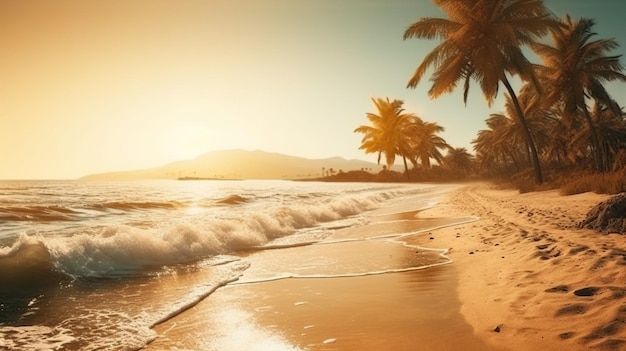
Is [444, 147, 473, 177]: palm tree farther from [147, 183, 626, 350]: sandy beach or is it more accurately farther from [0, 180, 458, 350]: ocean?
[147, 183, 626, 350]: sandy beach

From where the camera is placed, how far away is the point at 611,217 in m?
6.49

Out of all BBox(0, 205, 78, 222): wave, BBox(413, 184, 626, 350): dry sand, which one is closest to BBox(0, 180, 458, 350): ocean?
BBox(0, 205, 78, 222): wave

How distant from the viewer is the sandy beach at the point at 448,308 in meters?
3.21

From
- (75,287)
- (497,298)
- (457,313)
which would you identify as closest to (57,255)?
(75,287)

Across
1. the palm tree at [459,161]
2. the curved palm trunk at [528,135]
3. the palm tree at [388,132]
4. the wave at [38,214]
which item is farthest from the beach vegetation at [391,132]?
the wave at [38,214]

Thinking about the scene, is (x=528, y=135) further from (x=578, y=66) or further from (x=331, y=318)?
(x=331, y=318)

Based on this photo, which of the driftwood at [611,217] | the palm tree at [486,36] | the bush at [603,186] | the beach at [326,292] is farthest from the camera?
the palm tree at [486,36]

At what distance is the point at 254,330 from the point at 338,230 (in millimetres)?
8798

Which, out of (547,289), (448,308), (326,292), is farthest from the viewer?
(326,292)

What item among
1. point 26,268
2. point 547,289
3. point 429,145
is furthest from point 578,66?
point 429,145

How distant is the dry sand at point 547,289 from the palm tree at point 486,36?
16638 mm

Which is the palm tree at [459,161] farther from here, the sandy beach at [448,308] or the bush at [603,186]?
the sandy beach at [448,308]

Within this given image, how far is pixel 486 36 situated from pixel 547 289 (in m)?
21.3

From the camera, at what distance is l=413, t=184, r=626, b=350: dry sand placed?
119 inches
